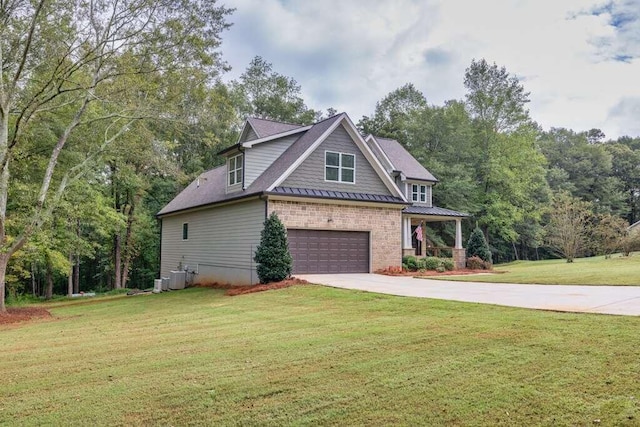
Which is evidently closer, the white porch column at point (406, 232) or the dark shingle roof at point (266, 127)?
the dark shingle roof at point (266, 127)

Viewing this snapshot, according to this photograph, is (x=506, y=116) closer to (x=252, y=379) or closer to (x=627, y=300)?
(x=627, y=300)

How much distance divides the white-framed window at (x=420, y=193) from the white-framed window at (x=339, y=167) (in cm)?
905

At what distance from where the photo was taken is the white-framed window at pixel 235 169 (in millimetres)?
19775

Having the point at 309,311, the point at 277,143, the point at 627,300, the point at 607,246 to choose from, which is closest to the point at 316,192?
the point at 277,143

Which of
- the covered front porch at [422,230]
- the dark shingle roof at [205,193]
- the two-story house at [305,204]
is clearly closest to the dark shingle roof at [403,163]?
the covered front porch at [422,230]

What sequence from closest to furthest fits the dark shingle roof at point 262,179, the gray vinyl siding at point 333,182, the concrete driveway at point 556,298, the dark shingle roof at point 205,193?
the concrete driveway at point 556,298 → the dark shingle roof at point 262,179 → the gray vinyl siding at point 333,182 → the dark shingle roof at point 205,193

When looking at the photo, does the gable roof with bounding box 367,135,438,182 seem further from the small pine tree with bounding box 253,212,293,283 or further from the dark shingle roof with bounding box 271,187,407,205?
the small pine tree with bounding box 253,212,293,283

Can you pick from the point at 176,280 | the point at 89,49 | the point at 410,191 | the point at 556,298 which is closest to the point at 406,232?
the point at 410,191

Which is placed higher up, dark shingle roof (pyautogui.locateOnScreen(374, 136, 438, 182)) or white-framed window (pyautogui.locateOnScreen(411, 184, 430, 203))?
dark shingle roof (pyautogui.locateOnScreen(374, 136, 438, 182))

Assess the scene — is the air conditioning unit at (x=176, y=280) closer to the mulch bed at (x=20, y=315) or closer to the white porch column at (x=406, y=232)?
the mulch bed at (x=20, y=315)

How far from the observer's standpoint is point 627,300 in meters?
9.39

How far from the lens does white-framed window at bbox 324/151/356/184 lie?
19.3m

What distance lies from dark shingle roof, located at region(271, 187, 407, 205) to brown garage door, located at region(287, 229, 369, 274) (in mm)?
1500

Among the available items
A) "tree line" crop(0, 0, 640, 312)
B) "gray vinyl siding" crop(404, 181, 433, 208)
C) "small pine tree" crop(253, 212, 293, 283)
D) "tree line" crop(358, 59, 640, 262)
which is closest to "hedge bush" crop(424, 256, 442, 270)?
"gray vinyl siding" crop(404, 181, 433, 208)
